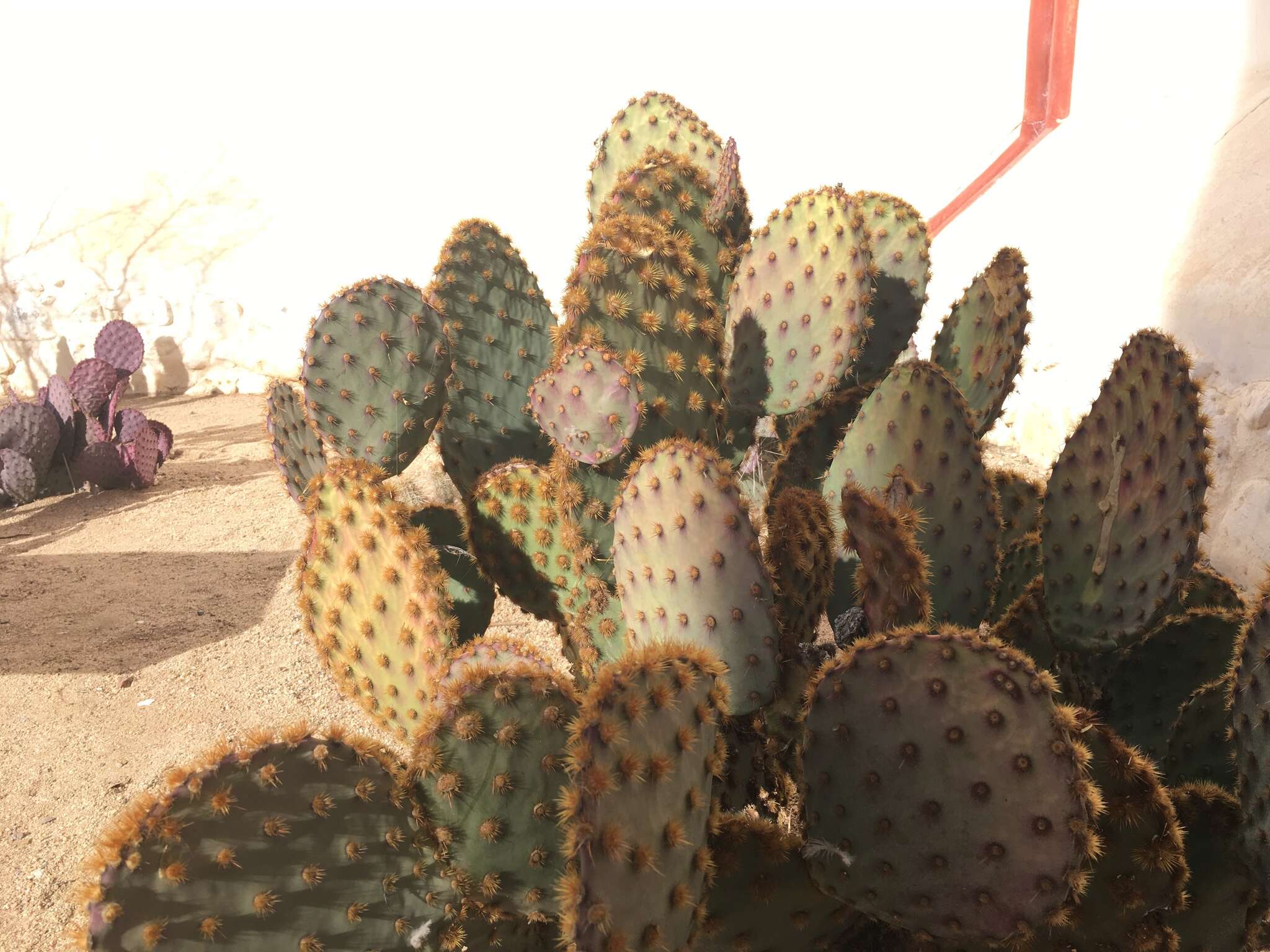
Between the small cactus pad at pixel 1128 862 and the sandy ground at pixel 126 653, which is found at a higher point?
the small cactus pad at pixel 1128 862

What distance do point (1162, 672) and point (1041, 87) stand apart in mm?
4952

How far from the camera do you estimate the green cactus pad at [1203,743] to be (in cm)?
132

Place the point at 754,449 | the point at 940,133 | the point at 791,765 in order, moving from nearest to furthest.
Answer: the point at 791,765, the point at 754,449, the point at 940,133

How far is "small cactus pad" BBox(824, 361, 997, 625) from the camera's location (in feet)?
4.80

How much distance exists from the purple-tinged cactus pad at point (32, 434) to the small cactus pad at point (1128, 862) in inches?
204

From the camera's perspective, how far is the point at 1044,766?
1.00 metres

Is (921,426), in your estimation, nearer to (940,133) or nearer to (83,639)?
(83,639)

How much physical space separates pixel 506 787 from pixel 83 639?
2.88 m

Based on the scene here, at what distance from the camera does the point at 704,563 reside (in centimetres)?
127

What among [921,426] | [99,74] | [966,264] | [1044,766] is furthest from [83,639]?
[99,74]

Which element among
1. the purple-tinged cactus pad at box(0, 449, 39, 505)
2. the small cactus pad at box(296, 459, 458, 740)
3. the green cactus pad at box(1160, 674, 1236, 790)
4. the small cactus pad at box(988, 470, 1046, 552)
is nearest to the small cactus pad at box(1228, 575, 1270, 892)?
the green cactus pad at box(1160, 674, 1236, 790)

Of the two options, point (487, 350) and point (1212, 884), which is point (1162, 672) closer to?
point (1212, 884)

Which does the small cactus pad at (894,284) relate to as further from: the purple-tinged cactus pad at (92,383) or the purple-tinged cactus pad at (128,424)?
the purple-tinged cactus pad at (92,383)

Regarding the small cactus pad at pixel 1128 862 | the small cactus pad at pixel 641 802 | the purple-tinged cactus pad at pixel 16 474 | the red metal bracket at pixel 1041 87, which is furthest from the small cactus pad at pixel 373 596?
the red metal bracket at pixel 1041 87
